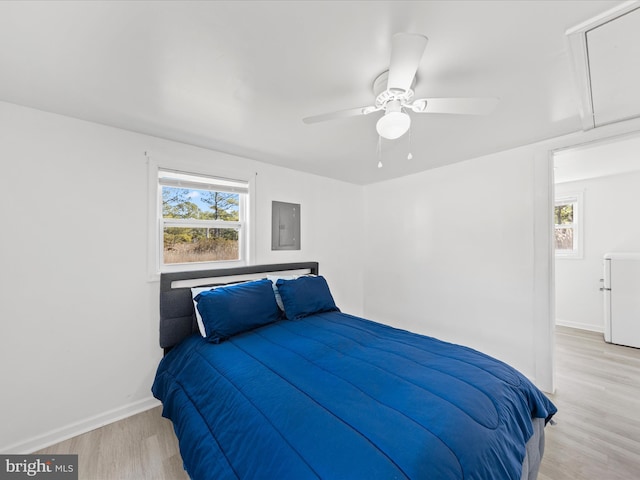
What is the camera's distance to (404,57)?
1.09 m

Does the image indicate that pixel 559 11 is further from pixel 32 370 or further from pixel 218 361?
pixel 32 370

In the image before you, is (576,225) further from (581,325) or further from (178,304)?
(178,304)

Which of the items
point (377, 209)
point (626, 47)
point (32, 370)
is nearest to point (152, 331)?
point (32, 370)

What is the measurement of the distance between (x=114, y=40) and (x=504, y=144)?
10.1 feet

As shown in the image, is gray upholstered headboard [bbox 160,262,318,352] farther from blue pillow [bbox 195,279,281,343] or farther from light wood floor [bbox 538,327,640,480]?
light wood floor [bbox 538,327,640,480]

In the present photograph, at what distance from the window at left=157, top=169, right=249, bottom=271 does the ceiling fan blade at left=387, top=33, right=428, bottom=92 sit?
6.85 feet

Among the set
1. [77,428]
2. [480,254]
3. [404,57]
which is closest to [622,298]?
[480,254]

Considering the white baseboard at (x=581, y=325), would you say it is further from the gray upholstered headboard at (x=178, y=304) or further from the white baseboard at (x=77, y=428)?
the white baseboard at (x=77, y=428)

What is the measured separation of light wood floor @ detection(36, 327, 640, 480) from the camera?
161 centimetres

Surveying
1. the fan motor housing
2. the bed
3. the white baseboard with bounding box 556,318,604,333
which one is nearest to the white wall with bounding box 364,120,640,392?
the bed

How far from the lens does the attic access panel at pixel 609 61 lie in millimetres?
1111

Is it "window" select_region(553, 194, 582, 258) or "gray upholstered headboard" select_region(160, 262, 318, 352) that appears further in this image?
"window" select_region(553, 194, 582, 258)

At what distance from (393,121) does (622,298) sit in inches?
178

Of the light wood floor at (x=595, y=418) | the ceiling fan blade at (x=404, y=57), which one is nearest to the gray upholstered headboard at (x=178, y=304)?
the ceiling fan blade at (x=404, y=57)
